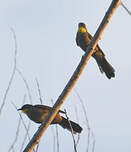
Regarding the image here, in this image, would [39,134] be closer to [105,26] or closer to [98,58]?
[105,26]

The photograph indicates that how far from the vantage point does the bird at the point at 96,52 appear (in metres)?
5.38

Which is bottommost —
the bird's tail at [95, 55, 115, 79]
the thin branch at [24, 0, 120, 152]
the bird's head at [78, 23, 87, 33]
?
the thin branch at [24, 0, 120, 152]

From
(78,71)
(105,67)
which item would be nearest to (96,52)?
(105,67)

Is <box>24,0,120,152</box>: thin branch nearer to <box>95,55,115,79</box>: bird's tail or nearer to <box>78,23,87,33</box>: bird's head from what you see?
<box>95,55,115,79</box>: bird's tail

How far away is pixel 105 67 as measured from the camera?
5.53m

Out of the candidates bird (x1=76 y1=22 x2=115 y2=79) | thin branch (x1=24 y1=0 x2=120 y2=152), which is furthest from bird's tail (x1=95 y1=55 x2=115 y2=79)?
thin branch (x1=24 y1=0 x2=120 y2=152)

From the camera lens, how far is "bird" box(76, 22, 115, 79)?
5375 mm

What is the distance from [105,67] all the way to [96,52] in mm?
831

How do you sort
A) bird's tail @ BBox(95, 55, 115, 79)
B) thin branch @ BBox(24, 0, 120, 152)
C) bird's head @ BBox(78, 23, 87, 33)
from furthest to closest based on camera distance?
bird's head @ BBox(78, 23, 87, 33) < bird's tail @ BBox(95, 55, 115, 79) < thin branch @ BBox(24, 0, 120, 152)

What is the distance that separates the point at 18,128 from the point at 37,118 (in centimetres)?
229

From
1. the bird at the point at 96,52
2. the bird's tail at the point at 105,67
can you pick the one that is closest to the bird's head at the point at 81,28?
the bird at the point at 96,52

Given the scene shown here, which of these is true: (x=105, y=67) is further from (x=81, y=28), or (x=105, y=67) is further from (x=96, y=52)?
(x=81, y=28)

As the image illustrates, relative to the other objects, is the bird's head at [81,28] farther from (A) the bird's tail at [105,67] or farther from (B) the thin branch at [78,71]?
(B) the thin branch at [78,71]

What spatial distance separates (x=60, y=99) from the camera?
1.97 meters
